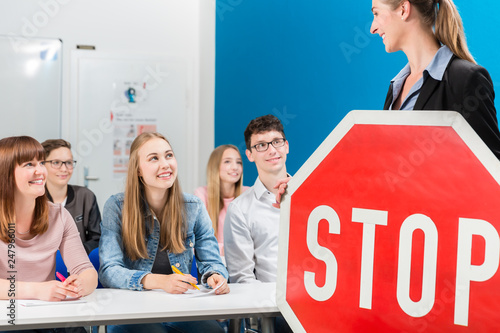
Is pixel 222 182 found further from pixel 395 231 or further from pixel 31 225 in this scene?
pixel 395 231

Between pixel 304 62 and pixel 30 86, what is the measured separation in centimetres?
298

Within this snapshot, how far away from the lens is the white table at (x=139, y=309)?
1643 millimetres

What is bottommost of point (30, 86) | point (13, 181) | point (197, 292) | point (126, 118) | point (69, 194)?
point (197, 292)

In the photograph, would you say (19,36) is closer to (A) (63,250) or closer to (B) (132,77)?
(B) (132,77)

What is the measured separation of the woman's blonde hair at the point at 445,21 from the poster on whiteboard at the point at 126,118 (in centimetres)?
444

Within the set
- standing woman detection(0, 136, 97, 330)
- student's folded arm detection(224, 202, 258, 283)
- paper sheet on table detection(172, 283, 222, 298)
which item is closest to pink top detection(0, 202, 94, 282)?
standing woman detection(0, 136, 97, 330)

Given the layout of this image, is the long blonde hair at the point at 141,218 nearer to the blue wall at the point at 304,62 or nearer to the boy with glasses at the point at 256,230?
the boy with glasses at the point at 256,230

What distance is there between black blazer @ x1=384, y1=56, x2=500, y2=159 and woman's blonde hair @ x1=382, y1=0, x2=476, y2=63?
0.13 feet

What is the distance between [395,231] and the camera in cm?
71

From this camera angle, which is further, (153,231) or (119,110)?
(119,110)

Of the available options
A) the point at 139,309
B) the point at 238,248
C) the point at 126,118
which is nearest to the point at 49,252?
the point at 139,309

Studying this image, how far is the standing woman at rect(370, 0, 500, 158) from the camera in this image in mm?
1110

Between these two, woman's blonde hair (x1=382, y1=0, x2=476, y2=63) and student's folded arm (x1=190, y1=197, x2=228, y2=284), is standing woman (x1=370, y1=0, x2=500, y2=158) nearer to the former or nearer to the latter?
woman's blonde hair (x1=382, y1=0, x2=476, y2=63)

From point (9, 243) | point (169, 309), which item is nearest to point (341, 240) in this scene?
point (169, 309)
